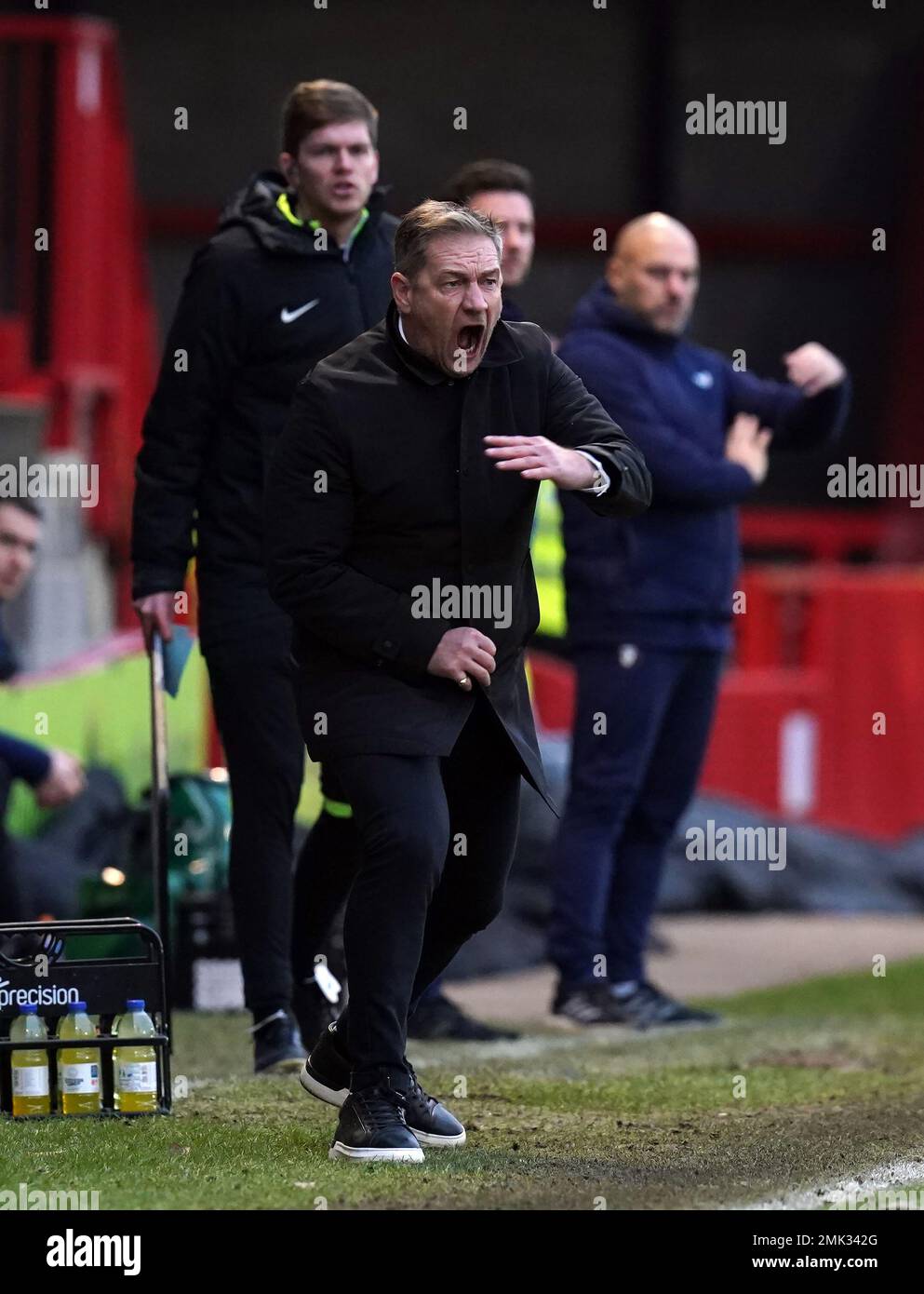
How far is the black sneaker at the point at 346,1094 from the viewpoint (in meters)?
4.71

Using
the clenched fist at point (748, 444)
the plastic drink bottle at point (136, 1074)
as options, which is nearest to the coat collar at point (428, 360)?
the plastic drink bottle at point (136, 1074)

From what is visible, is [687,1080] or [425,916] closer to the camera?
[425,916]

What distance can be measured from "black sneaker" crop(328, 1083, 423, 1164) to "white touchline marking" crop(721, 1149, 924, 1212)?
604 millimetres

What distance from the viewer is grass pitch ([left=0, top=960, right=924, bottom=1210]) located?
434 centimetres

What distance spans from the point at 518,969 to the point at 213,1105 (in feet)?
10.4

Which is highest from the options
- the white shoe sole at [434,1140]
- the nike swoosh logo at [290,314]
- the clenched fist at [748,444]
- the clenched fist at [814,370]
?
the nike swoosh logo at [290,314]

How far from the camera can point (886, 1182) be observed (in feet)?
15.0

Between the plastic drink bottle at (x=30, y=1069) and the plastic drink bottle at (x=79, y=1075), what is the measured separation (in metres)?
0.04

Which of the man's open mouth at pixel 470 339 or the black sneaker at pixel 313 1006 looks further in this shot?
the black sneaker at pixel 313 1006

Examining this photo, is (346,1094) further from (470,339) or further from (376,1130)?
(470,339)

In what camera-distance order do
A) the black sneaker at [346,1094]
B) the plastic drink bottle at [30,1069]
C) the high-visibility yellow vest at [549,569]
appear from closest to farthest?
the black sneaker at [346,1094]
the plastic drink bottle at [30,1069]
the high-visibility yellow vest at [549,569]

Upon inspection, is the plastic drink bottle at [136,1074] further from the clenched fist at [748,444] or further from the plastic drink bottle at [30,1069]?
the clenched fist at [748,444]
